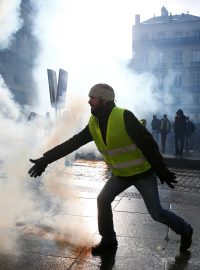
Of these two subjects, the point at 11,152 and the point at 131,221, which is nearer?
the point at 131,221

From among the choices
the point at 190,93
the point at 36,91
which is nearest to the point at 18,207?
the point at 36,91

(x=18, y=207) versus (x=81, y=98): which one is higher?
(x=81, y=98)

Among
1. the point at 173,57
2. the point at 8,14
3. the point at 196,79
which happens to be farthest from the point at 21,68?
the point at 196,79

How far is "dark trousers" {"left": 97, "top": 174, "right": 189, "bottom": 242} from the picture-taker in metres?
3.77

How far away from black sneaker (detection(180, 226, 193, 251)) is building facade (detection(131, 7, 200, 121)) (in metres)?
55.6

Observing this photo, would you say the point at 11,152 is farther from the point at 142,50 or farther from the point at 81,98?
the point at 142,50

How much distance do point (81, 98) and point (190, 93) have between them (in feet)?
186

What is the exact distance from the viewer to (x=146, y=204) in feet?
12.6

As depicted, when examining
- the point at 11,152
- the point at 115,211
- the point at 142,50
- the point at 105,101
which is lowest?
the point at 115,211

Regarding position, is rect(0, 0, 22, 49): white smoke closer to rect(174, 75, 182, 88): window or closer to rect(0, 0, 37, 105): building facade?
rect(0, 0, 37, 105): building facade

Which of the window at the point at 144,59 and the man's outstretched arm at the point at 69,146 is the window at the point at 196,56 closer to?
the window at the point at 144,59

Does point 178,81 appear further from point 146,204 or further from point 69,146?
point 146,204

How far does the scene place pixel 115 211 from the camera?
5.58 metres

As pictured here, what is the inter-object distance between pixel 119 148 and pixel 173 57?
63.0 metres
